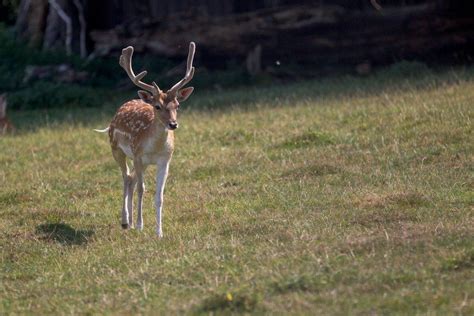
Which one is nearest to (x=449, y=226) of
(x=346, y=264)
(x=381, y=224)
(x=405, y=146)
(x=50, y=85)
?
(x=381, y=224)

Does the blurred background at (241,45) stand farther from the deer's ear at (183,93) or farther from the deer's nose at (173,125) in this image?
the deer's nose at (173,125)

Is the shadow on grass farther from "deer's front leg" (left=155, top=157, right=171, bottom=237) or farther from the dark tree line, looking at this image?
the dark tree line

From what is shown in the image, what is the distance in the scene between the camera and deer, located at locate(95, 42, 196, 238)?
994 centimetres

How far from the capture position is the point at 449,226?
8.62m

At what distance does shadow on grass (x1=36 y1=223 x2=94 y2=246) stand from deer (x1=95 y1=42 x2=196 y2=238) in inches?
17.9

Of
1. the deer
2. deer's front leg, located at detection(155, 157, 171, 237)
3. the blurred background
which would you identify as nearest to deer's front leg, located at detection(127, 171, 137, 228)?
the deer

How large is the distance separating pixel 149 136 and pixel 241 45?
11.2m

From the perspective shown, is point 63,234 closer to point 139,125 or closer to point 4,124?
point 139,125

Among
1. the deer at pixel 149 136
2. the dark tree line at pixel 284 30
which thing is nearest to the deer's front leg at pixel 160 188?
→ the deer at pixel 149 136

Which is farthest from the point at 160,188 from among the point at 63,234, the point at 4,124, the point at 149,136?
the point at 4,124

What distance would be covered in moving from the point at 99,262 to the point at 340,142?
16.9 ft

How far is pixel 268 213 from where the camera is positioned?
10.1 m

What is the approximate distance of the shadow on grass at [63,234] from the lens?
9734 mm

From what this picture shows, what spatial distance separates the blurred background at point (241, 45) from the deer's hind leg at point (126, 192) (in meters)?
8.66
